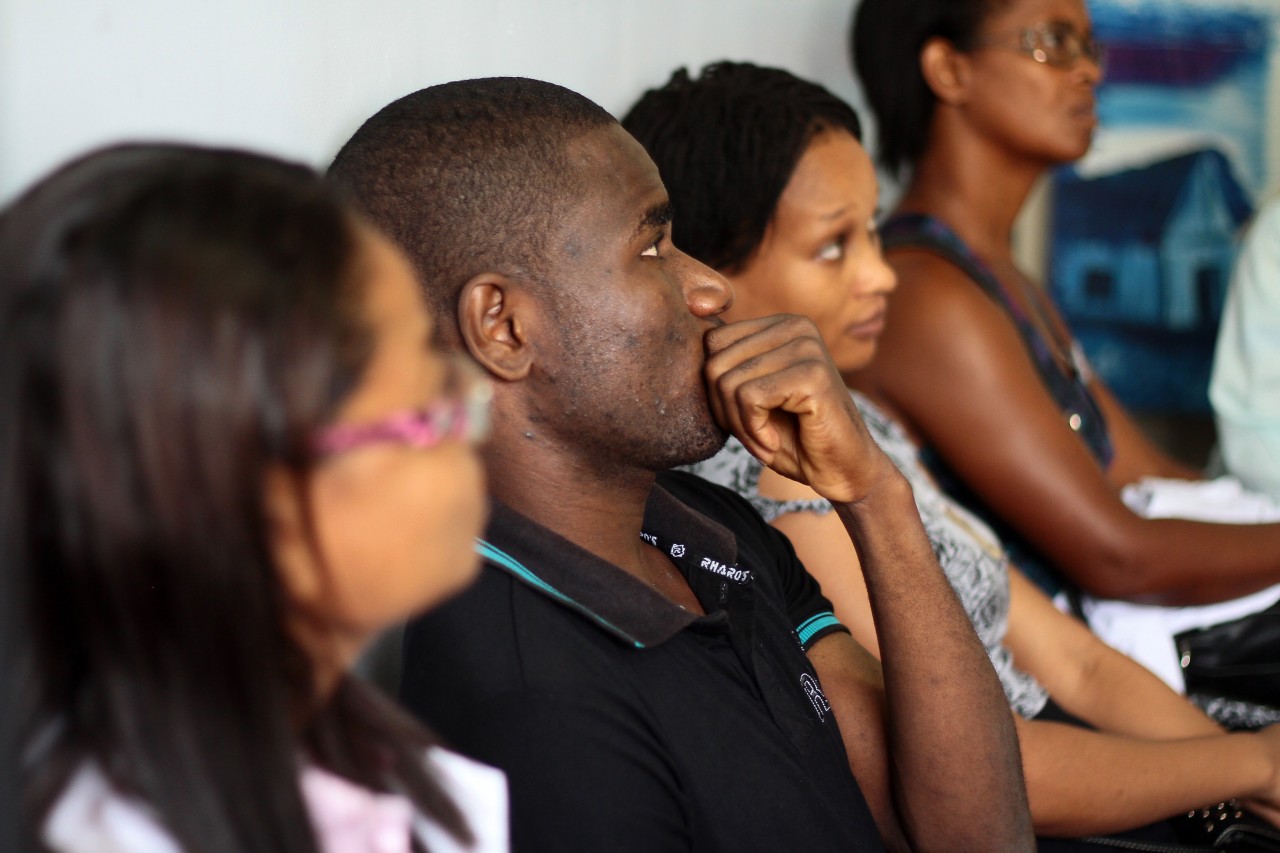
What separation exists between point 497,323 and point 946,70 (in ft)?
5.58

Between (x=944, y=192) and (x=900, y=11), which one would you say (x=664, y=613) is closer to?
(x=944, y=192)

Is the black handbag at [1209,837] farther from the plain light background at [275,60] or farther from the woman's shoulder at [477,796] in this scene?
the plain light background at [275,60]

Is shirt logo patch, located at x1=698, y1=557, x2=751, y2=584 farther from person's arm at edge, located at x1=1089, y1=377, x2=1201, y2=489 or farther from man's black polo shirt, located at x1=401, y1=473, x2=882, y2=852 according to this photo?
person's arm at edge, located at x1=1089, y1=377, x2=1201, y2=489

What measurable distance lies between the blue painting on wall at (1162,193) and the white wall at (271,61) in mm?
1820

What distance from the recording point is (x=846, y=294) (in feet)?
6.36

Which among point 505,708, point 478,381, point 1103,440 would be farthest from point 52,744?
point 1103,440

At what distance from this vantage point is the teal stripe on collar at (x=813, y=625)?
146 centimetres

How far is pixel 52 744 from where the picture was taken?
2.19ft

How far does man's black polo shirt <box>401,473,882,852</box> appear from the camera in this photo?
1.03 m

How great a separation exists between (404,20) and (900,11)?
1385mm

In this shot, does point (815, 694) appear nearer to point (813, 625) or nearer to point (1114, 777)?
point (813, 625)

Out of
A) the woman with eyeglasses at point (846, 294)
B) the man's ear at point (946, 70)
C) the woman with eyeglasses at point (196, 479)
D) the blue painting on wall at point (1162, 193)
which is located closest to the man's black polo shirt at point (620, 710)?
the woman with eyeglasses at point (196, 479)

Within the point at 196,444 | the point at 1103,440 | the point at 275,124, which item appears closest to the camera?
the point at 196,444

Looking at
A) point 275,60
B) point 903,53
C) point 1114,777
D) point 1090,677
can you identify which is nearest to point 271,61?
point 275,60
